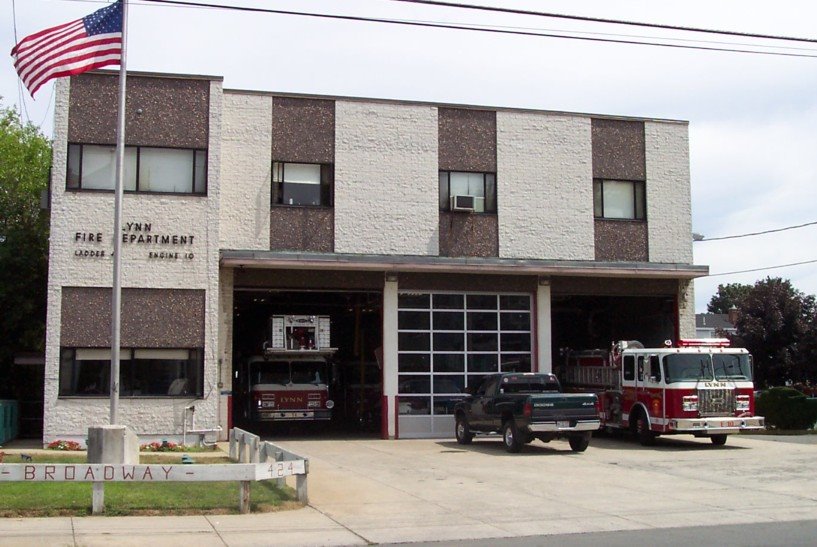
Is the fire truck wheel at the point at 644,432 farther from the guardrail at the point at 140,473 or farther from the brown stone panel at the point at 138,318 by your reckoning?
the guardrail at the point at 140,473

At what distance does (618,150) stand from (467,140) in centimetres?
480

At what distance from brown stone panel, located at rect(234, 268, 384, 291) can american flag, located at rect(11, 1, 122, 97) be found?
9.05 m

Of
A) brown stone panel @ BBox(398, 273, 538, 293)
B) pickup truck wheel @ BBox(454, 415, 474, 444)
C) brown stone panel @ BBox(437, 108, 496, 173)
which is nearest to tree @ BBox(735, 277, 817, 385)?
brown stone panel @ BBox(398, 273, 538, 293)

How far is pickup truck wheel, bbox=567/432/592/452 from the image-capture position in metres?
21.4

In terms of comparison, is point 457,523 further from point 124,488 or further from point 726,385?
point 726,385

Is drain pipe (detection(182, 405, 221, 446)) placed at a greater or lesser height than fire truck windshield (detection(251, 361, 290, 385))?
lesser

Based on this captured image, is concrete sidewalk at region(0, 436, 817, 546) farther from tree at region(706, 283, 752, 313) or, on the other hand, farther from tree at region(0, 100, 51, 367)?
tree at region(706, 283, 752, 313)

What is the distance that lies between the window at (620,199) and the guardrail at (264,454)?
13766 millimetres

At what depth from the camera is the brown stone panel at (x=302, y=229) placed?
25.0 meters

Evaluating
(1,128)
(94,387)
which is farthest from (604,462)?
(1,128)

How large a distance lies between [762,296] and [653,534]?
3599cm

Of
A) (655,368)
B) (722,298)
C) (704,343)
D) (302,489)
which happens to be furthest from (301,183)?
(722,298)

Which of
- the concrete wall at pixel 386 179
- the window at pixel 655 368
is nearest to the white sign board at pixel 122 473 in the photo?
the window at pixel 655 368

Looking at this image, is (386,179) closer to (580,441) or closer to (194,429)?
(194,429)
